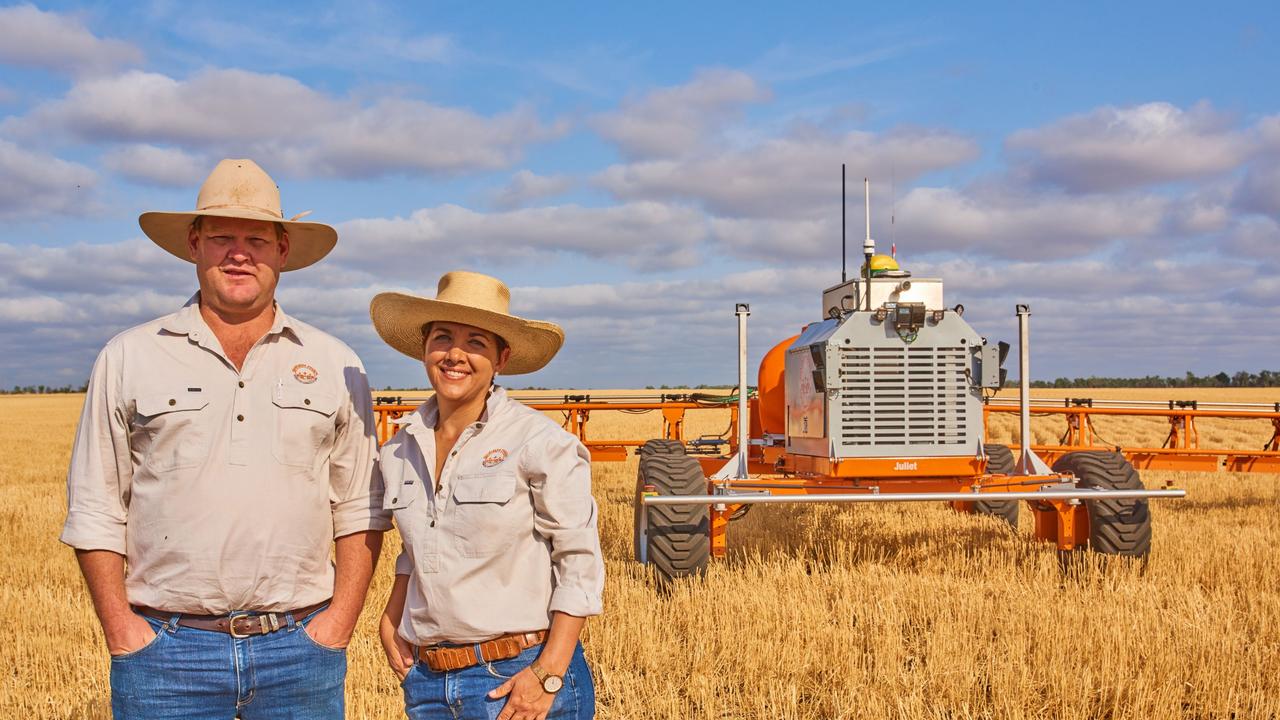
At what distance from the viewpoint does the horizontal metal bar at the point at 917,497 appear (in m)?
7.45

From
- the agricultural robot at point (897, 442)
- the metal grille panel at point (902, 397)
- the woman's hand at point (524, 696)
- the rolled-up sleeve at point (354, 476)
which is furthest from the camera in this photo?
the metal grille panel at point (902, 397)

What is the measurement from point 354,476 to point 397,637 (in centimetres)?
54

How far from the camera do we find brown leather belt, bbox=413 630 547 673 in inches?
115

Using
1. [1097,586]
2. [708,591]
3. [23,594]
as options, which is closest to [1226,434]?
[1097,586]

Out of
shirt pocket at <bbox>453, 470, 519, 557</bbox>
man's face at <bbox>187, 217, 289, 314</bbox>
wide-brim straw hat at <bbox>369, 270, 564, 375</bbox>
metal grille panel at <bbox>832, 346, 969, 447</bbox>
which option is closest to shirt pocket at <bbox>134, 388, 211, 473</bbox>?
man's face at <bbox>187, 217, 289, 314</bbox>

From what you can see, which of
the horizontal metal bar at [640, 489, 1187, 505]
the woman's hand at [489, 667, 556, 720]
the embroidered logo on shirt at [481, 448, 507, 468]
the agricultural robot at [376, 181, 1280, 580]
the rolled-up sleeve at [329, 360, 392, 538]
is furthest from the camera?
the agricultural robot at [376, 181, 1280, 580]

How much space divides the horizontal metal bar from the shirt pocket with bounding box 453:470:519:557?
455 centimetres

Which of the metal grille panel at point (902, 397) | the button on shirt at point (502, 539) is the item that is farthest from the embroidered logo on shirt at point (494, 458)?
the metal grille panel at point (902, 397)

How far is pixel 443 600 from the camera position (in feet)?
9.62

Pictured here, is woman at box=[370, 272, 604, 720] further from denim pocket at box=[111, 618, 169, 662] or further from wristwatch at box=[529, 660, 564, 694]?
denim pocket at box=[111, 618, 169, 662]

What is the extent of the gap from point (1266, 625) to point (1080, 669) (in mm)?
1770

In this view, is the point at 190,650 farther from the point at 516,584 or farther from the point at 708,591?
the point at 708,591

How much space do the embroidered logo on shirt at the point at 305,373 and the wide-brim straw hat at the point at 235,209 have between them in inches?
18.2

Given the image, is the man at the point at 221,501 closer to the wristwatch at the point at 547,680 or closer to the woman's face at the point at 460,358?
the woman's face at the point at 460,358
